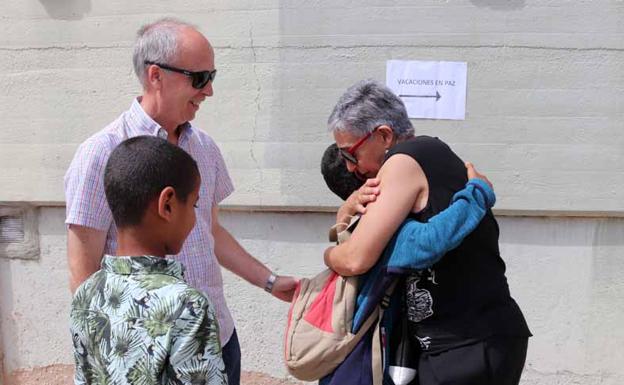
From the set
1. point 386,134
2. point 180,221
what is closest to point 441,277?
point 386,134

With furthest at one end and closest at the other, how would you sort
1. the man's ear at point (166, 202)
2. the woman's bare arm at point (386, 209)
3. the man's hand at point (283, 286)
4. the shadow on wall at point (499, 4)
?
the shadow on wall at point (499, 4) < the man's hand at point (283, 286) < the woman's bare arm at point (386, 209) < the man's ear at point (166, 202)

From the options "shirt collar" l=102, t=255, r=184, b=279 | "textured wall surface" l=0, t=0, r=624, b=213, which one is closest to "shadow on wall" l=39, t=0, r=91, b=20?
"textured wall surface" l=0, t=0, r=624, b=213

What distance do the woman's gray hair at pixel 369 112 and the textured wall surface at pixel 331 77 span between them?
1698 mm

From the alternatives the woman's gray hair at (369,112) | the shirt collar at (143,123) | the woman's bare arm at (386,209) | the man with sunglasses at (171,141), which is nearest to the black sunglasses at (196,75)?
the man with sunglasses at (171,141)

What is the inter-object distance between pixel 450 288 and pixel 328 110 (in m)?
2.04

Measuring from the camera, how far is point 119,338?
4.61 feet

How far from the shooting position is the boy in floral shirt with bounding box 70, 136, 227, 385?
1.38 metres

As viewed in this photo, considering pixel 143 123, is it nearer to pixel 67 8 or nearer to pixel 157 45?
pixel 157 45

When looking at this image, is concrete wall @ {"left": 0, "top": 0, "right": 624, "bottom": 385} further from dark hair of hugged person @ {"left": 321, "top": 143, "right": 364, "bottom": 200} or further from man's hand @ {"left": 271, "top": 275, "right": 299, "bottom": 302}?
dark hair of hugged person @ {"left": 321, "top": 143, "right": 364, "bottom": 200}

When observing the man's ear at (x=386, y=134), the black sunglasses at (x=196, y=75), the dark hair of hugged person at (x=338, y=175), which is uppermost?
the black sunglasses at (x=196, y=75)

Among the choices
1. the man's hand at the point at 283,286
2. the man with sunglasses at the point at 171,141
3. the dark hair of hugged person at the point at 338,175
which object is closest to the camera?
the man with sunglasses at the point at 171,141

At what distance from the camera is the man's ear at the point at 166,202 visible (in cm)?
150

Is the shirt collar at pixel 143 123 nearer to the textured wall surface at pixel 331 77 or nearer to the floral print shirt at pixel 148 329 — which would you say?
the floral print shirt at pixel 148 329

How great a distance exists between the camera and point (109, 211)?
190 cm
